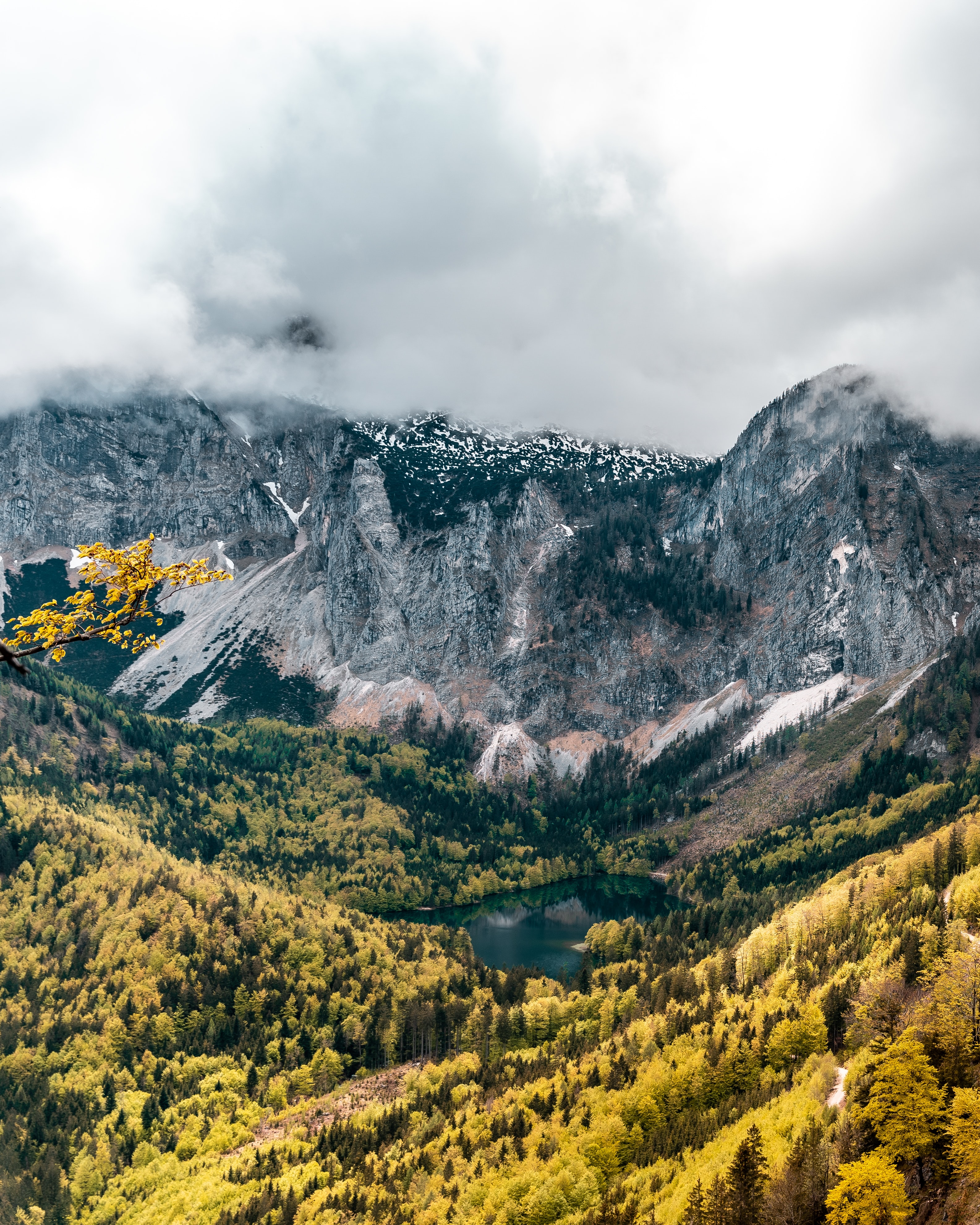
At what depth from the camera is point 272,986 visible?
13812 cm

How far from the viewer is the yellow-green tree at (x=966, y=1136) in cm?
4247

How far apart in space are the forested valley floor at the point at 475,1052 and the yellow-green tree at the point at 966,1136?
0.21m

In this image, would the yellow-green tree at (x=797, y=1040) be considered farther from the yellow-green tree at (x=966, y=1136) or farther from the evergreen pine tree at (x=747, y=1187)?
the yellow-green tree at (x=966, y=1136)

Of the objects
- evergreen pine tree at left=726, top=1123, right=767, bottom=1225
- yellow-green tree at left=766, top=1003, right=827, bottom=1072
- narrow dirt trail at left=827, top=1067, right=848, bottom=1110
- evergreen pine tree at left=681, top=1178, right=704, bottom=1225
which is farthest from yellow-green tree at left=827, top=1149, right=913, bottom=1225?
yellow-green tree at left=766, top=1003, right=827, bottom=1072

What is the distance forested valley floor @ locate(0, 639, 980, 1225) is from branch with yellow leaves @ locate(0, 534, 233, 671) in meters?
50.6

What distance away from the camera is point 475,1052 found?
391 feet

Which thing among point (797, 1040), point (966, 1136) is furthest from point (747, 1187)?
point (797, 1040)

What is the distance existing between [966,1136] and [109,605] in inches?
2043

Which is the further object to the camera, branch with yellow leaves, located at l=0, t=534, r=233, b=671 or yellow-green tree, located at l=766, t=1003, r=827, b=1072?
yellow-green tree, located at l=766, t=1003, r=827, b=1072

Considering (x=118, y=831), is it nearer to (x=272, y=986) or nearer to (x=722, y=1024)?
(x=272, y=986)

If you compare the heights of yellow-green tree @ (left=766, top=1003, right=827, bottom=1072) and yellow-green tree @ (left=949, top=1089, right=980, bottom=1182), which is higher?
yellow-green tree @ (left=949, top=1089, right=980, bottom=1182)

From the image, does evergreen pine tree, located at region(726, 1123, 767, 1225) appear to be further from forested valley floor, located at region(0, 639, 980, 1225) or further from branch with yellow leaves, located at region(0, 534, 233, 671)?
branch with yellow leaves, located at region(0, 534, 233, 671)

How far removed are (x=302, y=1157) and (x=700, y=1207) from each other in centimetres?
5962

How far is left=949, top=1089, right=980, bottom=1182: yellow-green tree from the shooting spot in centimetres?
4247
